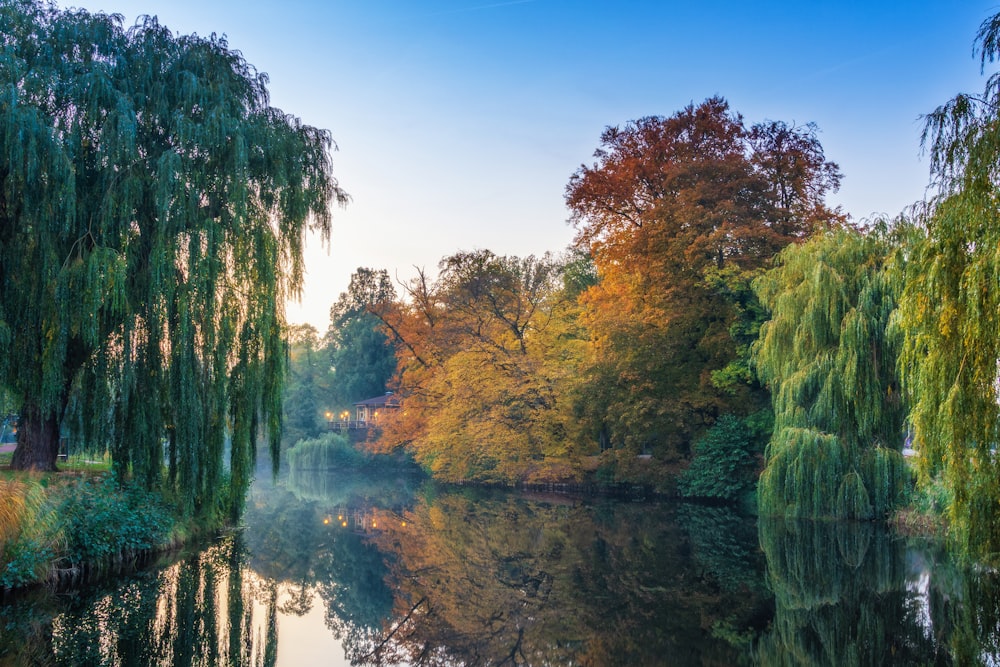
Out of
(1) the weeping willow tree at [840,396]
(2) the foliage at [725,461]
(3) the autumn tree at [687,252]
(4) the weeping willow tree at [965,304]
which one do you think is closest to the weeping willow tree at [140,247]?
(4) the weeping willow tree at [965,304]

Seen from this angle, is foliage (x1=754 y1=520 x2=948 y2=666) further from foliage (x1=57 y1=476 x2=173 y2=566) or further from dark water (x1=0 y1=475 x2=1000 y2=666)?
foliage (x1=57 y1=476 x2=173 y2=566)

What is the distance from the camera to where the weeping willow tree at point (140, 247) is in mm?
10266

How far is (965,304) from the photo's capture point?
7.53 m

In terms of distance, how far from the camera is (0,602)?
27.1ft

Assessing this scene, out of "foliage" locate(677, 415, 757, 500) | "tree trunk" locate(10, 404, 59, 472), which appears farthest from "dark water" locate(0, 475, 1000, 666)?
"foliage" locate(677, 415, 757, 500)

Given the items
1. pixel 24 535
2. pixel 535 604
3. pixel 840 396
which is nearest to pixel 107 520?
pixel 24 535

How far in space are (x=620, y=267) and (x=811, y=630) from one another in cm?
1815

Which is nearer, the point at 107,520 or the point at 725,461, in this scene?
the point at 107,520

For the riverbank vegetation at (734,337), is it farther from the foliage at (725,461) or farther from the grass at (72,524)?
the grass at (72,524)

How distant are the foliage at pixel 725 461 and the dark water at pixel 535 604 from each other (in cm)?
630

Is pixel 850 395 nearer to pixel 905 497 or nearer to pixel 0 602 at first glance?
pixel 905 497

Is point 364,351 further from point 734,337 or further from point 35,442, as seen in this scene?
point 35,442

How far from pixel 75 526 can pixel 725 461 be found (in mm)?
17567

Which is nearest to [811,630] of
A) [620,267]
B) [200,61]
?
[200,61]
